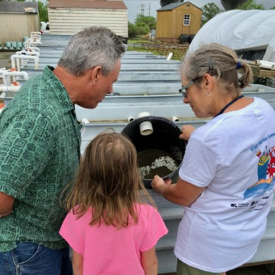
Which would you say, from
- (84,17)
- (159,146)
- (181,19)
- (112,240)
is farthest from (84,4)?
(112,240)

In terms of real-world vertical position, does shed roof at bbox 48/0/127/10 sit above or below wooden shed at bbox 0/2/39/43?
above

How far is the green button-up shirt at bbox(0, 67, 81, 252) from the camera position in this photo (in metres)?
1.02

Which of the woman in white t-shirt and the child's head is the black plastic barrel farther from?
the child's head

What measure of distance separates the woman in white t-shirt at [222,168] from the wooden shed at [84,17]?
19.5 meters

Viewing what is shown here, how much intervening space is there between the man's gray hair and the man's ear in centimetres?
1

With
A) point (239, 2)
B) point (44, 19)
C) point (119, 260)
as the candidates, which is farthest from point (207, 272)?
point (239, 2)

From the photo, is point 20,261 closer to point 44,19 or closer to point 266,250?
point 266,250

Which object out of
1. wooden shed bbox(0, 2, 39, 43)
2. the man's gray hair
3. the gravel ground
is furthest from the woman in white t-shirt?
wooden shed bbox(0, 2, 39, 43)

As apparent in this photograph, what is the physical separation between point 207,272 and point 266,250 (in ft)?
3.52

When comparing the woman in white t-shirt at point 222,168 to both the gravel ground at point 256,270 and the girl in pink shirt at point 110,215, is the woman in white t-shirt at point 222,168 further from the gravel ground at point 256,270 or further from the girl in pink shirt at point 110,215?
the gravel ground at point 256,270

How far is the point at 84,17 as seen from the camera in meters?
19.8

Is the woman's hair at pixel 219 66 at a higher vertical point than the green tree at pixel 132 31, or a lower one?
lower

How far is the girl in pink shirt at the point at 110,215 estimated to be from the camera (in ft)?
3.63

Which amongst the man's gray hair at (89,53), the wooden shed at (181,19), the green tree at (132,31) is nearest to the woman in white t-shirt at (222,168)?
the man's gray hair at (89,53)
